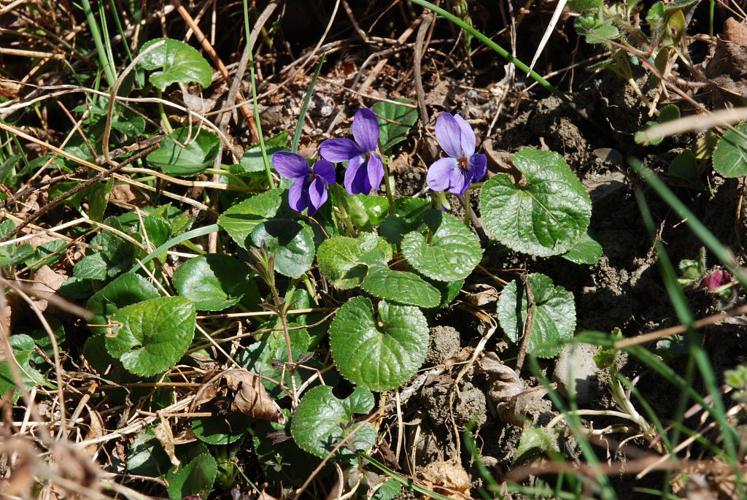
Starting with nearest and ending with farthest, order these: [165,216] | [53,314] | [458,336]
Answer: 1. [458,336]
2. [53,314]
3. [165,216]

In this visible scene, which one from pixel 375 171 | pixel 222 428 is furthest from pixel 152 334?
pixel 375 171

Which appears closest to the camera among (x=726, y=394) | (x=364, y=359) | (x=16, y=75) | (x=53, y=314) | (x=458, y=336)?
(x=726, y=394)

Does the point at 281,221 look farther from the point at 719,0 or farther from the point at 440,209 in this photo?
the point at 719,0

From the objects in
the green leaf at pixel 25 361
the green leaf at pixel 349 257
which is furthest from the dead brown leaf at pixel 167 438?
the green leaf at pixel 349 257

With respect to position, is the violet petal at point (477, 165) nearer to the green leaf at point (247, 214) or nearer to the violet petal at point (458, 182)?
the violet petal at point (458, 182)

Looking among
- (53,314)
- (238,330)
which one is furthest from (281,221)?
(53,314)

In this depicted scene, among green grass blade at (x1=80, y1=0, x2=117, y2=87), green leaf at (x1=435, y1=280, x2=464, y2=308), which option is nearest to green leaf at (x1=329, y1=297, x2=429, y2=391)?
green leaf at (x1=435, y1=280, x2=464, y2=308)
